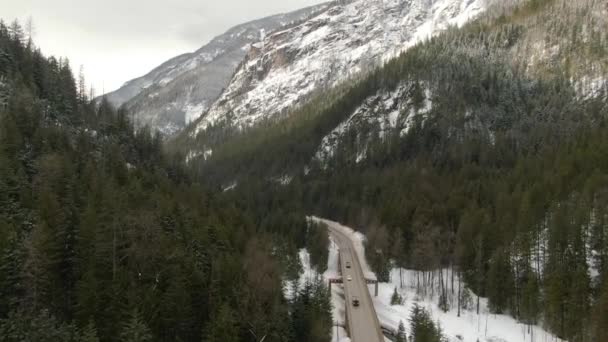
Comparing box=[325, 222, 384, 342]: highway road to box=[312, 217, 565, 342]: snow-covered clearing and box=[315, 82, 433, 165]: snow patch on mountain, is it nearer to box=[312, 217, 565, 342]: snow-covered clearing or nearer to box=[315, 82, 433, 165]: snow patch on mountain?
box=[312, 217, 565, 342]: snow-covered clearing

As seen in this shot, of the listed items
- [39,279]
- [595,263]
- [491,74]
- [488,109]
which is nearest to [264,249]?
[39,279]

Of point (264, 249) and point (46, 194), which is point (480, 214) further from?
point (46, 194)

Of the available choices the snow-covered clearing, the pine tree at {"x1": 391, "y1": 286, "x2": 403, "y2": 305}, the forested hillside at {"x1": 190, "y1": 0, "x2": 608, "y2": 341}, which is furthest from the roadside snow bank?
the pine tree at {"x1": 391, "y1": 286, "x2": 403, "y2": 305}

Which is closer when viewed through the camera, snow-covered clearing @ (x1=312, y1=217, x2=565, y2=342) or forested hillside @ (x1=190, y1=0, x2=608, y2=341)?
snow-covered clearing @ (x1=312, y1=217, x2=565, y2=342)

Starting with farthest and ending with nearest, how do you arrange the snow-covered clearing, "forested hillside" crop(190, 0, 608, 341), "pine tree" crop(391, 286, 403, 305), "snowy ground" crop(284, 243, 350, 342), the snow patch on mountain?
the snow patch on mountain, "pine tree" crop(391, 286, 403, 305), "forested hillside" crop(190, 0, 608, 341), the snow-covered clearing, "snowy ground" crop(284, 243, 350, 342)

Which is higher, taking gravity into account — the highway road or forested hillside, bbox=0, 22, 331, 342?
forested hillside, bbox=0, 22, 331, 342

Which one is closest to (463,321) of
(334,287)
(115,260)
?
(334,287)

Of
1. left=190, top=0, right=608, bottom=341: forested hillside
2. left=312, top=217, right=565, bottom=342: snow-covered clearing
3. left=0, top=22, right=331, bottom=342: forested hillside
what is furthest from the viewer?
left=190, top=0, right=608, bottom=341: forested hillside

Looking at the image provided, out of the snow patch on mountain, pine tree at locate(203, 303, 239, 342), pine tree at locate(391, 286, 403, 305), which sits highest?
the snow patch on mountain
